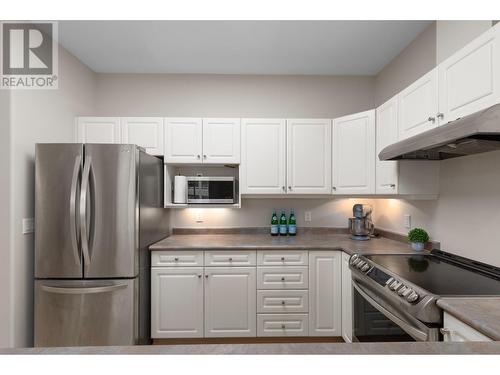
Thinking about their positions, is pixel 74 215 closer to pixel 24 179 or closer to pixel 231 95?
pixel 24 179

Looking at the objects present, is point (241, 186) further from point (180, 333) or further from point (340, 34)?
point (340, 34)

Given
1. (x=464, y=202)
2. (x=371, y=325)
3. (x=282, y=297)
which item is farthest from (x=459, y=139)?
(x=282, y=297)

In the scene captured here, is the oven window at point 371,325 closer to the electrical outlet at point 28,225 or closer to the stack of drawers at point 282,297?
the stack of drawers at point 282,297

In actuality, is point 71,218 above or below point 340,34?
below

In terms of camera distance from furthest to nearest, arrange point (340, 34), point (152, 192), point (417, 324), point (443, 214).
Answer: point (152, 192), point (340, 34), point (443, 214), point (417, 324)

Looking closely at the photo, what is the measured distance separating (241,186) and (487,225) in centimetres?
193

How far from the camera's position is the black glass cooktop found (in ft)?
4.53

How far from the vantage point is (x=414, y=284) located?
56.6 inches

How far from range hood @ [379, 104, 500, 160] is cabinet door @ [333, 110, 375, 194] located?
48 centimetres

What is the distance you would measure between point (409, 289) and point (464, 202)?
3.00 ft

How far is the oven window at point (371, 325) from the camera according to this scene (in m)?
1.51

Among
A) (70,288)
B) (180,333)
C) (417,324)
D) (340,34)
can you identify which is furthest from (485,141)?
(70,288)

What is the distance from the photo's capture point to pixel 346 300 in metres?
2.40

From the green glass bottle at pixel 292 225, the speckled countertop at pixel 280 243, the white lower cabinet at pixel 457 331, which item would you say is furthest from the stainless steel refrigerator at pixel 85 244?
the white lower cabinet at pixel 457 331
